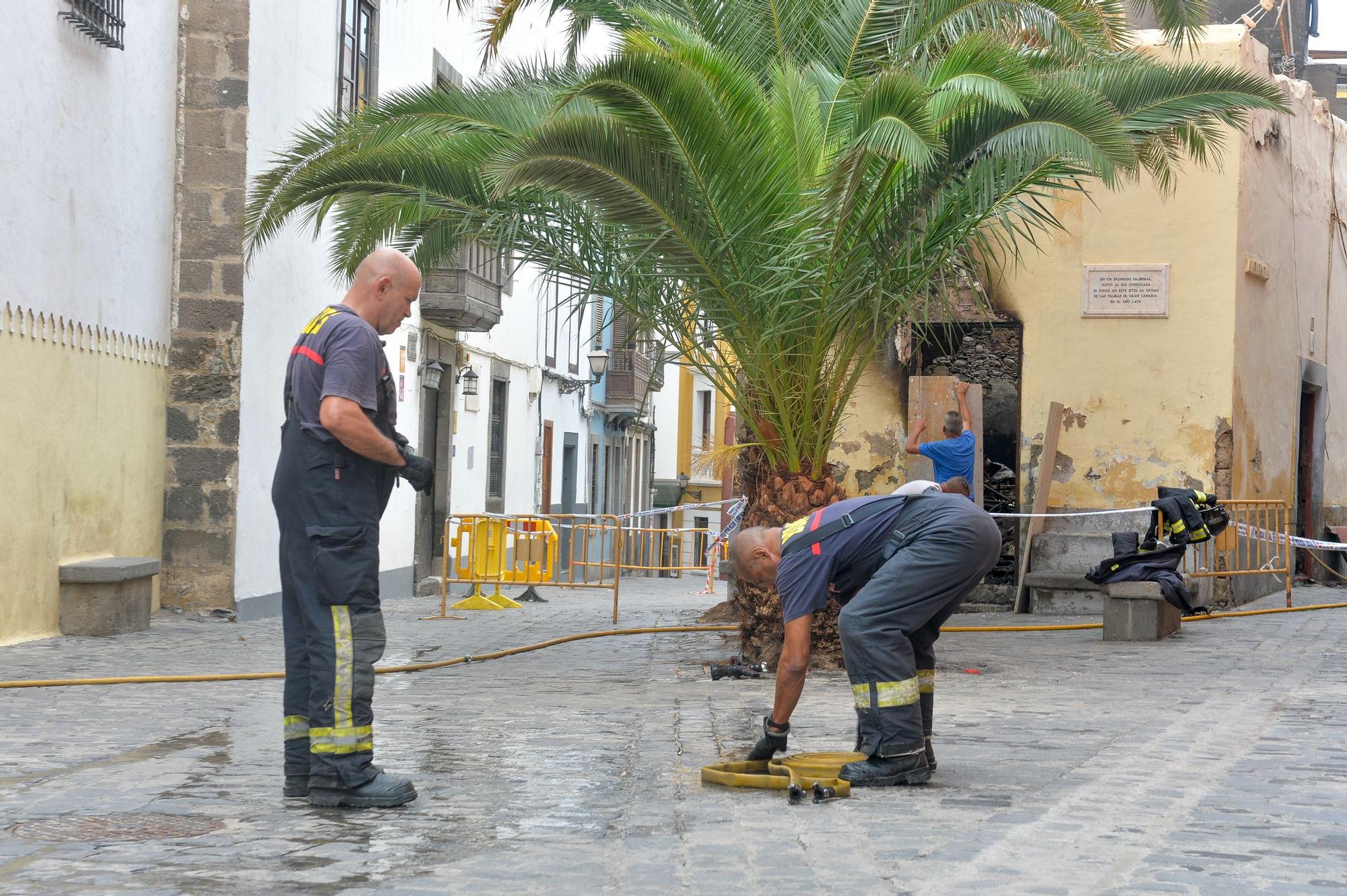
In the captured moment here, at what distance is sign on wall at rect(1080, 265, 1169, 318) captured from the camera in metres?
14.3

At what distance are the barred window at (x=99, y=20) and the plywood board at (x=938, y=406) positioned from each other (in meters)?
7.05

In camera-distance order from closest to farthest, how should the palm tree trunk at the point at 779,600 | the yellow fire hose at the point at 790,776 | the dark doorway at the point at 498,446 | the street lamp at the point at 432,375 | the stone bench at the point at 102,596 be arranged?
1. the yellow fire hose at the point at 790,776
2. the palm tree trunk at the point at 779,600
3. the stone bench at the point at 102,596
4. the street lamp at the point at 432,375
5. the dark doorway at the point at 498,446

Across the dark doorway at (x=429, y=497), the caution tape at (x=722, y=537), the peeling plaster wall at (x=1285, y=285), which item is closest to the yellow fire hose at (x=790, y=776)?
the caution tape at (x=722, y=537)

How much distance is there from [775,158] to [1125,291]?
6.30m

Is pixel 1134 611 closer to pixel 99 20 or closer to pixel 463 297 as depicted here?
pixel 99 20

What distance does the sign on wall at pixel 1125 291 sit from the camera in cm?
1430

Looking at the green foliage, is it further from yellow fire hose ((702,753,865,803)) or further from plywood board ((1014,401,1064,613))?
plywood board ((1014,401,1064,613))

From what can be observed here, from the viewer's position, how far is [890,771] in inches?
218

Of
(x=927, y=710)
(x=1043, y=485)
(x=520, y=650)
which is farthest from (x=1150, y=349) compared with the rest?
(x=927, y=710)

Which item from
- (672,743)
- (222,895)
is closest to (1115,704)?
(672,743)

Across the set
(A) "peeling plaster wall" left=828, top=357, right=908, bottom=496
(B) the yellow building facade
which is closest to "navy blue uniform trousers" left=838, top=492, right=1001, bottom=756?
(B) the yellow building facade

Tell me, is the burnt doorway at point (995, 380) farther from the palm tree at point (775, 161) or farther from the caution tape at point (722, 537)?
the palm tree at point (775, 161)

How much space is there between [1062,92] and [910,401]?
5.72 metres

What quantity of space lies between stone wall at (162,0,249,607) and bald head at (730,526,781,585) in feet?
27.0
